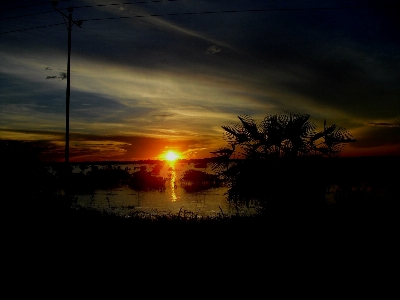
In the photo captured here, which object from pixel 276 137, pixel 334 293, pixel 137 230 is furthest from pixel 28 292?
pixel 276 137

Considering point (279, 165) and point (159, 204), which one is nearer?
point (279, 165)

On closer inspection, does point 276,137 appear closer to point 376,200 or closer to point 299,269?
point 376,200

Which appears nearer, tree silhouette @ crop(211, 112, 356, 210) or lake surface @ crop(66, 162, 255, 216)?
tree silhouette @ crop(211, 112, 356, 210)

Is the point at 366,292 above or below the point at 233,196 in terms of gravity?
below

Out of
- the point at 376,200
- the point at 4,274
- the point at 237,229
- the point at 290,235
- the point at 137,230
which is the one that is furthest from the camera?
the point at 376,200

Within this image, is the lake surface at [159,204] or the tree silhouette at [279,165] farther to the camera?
the lake surface at [159,204]

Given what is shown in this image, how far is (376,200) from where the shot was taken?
40.8ft

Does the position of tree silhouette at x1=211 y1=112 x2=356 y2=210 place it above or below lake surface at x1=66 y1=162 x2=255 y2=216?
above

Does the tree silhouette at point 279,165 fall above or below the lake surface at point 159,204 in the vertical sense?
above

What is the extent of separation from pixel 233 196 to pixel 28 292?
27.2 ft

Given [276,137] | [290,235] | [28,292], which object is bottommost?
[28,292]

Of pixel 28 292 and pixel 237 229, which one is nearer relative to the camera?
pixel 28 292

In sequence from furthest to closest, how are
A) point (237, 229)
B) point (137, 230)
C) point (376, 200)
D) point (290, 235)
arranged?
point (376, 200), point (137, 230), point (237, 229), point (290, 235)

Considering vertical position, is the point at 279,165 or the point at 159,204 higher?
the point at 279,165
